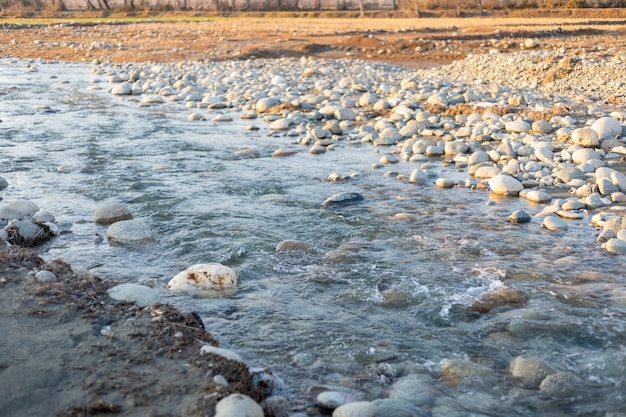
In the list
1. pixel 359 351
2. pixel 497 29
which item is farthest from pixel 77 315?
pixel 497 29

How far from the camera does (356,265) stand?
4.80 m

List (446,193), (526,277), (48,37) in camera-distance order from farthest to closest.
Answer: (48,37) < (446,193) < (526,277)

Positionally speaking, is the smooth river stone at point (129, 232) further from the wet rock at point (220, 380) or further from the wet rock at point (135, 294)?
the wet rock at point (220, 380)

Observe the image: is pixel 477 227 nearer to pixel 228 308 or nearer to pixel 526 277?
pixel 526 277

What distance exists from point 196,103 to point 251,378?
9.44 metres

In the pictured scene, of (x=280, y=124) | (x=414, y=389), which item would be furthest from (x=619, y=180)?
(x=280, y=124)

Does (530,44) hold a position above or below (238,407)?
above

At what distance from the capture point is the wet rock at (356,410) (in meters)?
2.88

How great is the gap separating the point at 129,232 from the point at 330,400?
2854 millimetres

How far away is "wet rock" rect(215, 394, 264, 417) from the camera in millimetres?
2705

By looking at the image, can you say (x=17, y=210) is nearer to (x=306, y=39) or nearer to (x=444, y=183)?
(x=444, y=183)

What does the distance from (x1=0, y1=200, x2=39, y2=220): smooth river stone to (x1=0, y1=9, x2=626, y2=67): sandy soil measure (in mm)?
12736

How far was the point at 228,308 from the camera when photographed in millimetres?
4117

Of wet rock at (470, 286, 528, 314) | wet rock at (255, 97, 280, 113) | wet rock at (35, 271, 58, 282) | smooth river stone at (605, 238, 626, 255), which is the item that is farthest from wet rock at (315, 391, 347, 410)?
wet rock at (255, 97, 280, 113)
